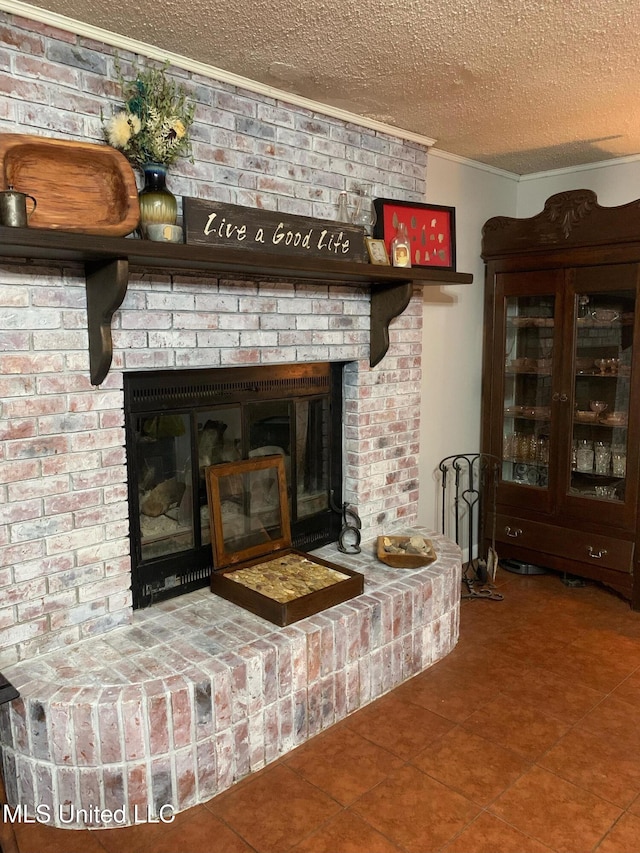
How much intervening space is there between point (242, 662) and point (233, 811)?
0.41 meters

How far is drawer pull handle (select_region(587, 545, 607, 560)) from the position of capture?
10.9 feet

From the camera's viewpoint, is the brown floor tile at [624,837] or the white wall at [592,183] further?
the white wall at [592,183]

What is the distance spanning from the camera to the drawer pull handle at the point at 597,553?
10.9 feet

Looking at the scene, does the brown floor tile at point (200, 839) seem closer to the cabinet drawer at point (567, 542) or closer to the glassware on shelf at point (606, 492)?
the cabinet drawer at point (567, 542)

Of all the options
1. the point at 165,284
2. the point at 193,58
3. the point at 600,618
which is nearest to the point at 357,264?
the point at 165,284

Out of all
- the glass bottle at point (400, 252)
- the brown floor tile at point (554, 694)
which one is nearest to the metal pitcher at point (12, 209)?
the glass bottle at point (400, 252)

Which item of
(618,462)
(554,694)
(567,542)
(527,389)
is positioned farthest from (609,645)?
(527,389)

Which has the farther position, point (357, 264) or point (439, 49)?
point (357, 264)

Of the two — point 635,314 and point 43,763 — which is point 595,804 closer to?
point 43,763

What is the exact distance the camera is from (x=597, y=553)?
11.0ft

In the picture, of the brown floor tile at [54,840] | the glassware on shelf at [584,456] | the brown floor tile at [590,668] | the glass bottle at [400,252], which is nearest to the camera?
the brown floor tile at [54,840]

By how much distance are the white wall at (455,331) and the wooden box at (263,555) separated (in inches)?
41.7

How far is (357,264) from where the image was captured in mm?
2408

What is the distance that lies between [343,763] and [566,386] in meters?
2.19
